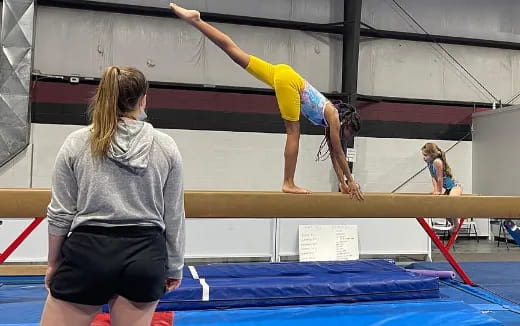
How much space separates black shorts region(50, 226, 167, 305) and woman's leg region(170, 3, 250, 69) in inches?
82.2

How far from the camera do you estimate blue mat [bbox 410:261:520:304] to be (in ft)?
15.0

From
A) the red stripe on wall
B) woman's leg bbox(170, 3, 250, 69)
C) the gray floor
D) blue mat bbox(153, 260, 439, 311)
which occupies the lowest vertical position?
the gray floor

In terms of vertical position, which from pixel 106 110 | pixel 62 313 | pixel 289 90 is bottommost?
pixel 62 313

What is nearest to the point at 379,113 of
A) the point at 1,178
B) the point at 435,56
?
the point at 435,56

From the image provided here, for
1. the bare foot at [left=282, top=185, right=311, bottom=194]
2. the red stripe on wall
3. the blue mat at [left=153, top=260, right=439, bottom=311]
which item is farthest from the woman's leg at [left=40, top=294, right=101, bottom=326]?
the red stripe on wall

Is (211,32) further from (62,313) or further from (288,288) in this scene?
(62,313)

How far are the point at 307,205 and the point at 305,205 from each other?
1cm

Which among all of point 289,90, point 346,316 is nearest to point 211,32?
point 289,90

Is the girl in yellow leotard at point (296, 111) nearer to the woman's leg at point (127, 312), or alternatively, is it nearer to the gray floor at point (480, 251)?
the woman's leg at point (127, 312)

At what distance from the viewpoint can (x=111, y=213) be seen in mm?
1468

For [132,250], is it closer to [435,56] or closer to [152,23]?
[152,23]

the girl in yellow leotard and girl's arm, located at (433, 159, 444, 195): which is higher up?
the girl in yellow leotard

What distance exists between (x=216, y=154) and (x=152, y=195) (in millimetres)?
8084

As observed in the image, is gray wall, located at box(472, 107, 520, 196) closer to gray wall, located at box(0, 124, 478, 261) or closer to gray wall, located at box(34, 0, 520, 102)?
gray wall, located at box(0, 124, 478, 261)
